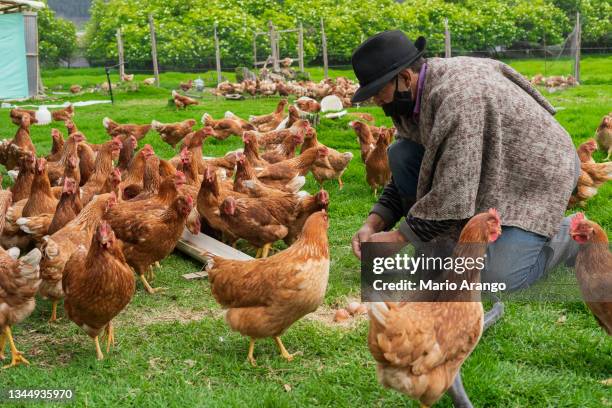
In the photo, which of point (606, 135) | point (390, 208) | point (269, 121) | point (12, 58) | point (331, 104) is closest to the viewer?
point (390, 208)

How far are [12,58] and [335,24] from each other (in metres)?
14.1

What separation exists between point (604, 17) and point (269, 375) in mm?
30624

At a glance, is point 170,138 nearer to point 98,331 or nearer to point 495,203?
point 98,331

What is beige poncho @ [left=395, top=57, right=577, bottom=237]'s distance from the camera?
3.37 meters

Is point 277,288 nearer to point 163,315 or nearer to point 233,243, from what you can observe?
point 163,315

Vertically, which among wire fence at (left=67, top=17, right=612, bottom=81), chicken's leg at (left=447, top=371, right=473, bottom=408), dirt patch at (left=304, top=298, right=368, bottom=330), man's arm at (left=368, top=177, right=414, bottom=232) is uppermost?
wire fence at (left=67, top=17, right=612, bottom=81)

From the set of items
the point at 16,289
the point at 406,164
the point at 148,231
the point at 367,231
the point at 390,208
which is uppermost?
the point at 406,164

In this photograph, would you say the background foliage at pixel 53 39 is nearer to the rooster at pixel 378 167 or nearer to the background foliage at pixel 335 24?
the background foliage at pixel 335 24

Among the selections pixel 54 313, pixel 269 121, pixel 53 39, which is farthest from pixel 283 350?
pixel 53 39

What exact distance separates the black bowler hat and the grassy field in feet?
5.00

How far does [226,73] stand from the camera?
27234 mm

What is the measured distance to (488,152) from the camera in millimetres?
3482

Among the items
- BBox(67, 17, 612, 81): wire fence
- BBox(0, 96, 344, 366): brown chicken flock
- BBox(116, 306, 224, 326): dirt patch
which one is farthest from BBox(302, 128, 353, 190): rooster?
BBox(67, 17, 612, 81): wire fence

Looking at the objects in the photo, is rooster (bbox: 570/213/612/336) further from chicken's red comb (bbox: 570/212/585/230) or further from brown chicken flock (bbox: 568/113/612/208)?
brown chicken flock (bbox: 568/113/612/208)
